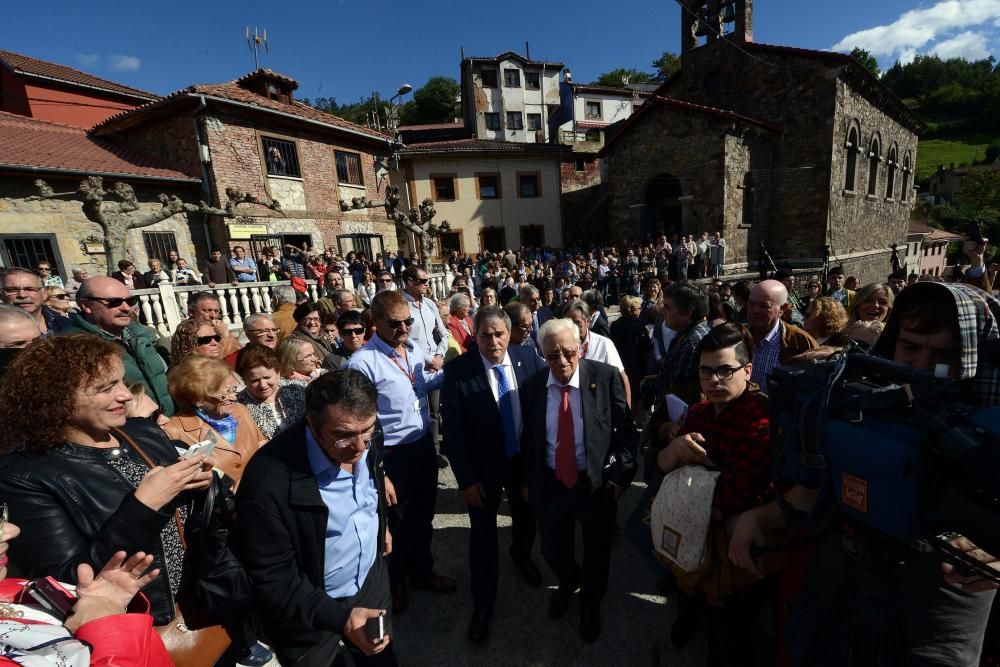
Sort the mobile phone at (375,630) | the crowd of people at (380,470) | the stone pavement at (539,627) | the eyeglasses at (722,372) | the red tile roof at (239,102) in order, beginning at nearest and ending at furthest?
the crowd of people at (380,470), the mobile phone at (375,630), the eyeglasses at (722,372), the stone pavement at (539,627), the red tile roof at (239,102)

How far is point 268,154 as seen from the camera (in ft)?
47.0

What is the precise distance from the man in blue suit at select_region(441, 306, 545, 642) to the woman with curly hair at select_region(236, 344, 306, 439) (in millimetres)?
1128

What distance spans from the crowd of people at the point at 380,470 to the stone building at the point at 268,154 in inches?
463

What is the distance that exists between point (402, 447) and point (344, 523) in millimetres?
1050

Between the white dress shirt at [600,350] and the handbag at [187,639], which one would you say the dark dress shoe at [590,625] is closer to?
the white dress shirt at [600,350]

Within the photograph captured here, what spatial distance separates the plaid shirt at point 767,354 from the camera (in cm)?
313

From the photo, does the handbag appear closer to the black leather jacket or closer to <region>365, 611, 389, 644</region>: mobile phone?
the black leather jacket

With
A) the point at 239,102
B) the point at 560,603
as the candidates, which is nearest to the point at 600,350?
the point at 560,603

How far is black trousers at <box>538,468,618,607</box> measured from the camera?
2.60 m

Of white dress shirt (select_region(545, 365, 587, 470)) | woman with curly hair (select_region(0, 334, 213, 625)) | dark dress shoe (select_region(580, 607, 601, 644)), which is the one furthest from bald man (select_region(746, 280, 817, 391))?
woman with curly hair (select_region(0, 334, 213, 625))

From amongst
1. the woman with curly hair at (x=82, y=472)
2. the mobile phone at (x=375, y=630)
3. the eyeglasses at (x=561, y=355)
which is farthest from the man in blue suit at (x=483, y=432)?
the woman with curly hair at (x=82, y=472)

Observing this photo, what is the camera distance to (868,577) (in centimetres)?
128

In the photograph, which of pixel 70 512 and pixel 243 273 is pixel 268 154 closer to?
pixel 243 273

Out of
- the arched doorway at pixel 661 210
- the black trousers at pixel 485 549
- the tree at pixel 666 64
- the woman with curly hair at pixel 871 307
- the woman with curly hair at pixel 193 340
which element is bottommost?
the black trousers at pixel 485 549
